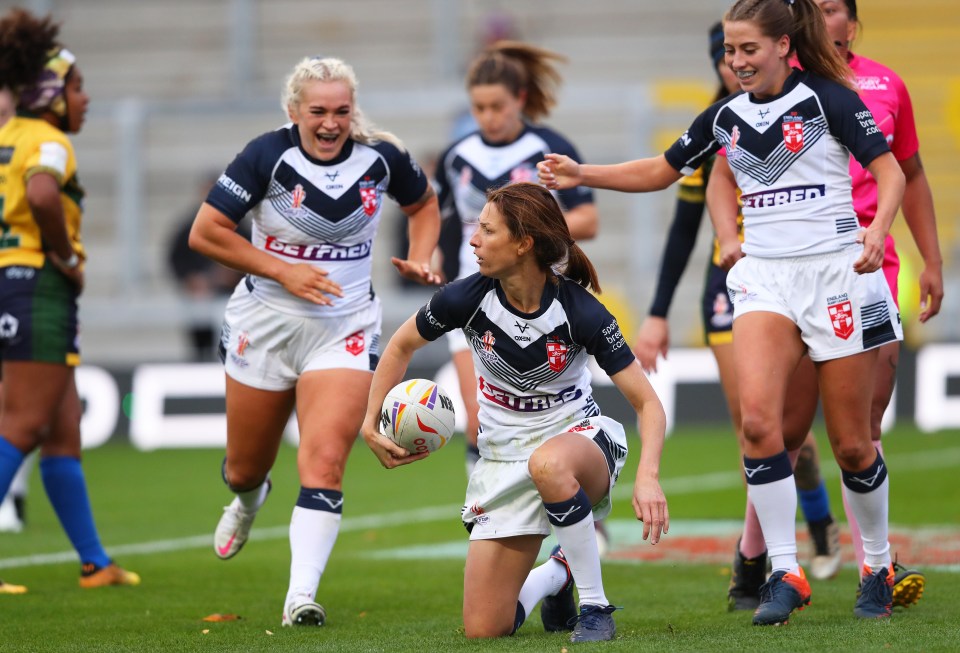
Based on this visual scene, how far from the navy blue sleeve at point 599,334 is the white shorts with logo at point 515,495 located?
28 centimetres

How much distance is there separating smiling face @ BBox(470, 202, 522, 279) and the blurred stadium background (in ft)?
34.5

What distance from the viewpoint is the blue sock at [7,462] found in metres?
6.27

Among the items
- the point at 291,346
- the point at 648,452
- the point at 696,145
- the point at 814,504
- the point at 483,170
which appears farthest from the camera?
the point at 483,170

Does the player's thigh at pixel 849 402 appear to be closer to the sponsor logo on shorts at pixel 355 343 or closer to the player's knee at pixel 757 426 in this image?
the player's knee at pixel 757 426

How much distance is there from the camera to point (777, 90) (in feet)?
16.7

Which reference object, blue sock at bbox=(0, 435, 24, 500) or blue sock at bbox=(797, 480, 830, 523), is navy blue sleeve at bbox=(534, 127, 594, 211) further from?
→ blue sock at bbox=(0, 435, 24, 500)

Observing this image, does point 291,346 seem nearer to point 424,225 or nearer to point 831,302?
point 424,225

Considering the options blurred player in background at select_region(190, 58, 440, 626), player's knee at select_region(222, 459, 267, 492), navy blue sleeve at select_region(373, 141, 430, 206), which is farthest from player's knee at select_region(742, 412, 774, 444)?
player's knee at select_region(222, 459, 267, 492)

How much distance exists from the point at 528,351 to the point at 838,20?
6.06ft

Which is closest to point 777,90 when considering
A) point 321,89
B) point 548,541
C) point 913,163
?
point 913,163

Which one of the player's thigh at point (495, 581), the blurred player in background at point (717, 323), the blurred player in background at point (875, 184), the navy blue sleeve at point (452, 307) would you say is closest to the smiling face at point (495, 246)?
the navy blue sleeve at point (452, 307)

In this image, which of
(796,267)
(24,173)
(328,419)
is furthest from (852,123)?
(24,173)

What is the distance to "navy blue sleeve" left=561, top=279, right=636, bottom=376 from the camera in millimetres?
4848

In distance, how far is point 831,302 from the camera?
5.02 m
